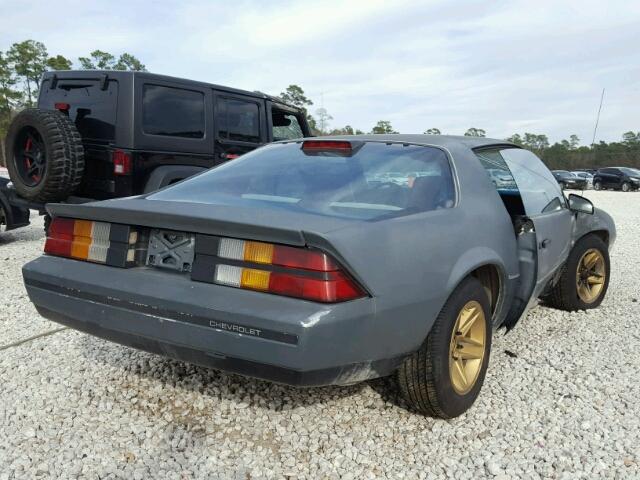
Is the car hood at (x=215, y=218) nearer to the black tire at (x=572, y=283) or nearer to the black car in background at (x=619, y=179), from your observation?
the black tire at (x=572, y=283)

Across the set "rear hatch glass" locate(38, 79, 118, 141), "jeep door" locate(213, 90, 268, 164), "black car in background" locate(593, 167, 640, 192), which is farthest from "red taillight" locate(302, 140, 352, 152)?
"black car in background" locate(593, 167, 640, 192)

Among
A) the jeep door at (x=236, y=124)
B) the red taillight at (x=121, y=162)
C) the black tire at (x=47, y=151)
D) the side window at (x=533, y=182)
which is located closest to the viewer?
the side window at (x=533, y=182)

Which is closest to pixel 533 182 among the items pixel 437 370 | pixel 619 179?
pixel 437 370

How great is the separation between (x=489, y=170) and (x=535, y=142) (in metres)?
107

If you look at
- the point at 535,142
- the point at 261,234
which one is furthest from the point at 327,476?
the point at 535,142

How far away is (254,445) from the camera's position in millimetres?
2375

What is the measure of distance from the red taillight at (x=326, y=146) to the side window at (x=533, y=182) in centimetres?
110

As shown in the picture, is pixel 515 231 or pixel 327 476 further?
pixel 515 231

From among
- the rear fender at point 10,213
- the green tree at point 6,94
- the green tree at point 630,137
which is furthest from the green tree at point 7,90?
the green tree at point 630,137

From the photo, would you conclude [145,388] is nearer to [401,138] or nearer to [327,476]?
[327,476]

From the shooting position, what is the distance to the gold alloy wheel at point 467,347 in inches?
100.0

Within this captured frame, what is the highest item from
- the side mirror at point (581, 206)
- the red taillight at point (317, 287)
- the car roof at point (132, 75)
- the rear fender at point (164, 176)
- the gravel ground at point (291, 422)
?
the car roof at point (132, 75)

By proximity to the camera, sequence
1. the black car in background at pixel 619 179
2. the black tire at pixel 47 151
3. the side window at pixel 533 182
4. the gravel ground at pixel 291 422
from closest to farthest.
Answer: the gravel ground at pixel 291 422, the side window at pixel 533 182, the black tire at pixel 47 151, the black car in background at pixel 619 179

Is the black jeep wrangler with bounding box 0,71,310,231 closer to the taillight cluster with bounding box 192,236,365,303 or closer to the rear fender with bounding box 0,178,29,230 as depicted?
the rear fender with bounding box 0,178,29,230
